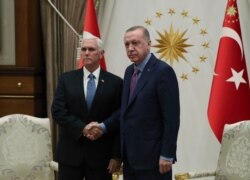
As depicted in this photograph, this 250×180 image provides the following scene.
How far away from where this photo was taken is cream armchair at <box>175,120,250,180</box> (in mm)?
2191

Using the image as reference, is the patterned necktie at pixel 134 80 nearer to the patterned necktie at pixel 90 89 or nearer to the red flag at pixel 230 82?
the patterned necktie at pixel 90 89

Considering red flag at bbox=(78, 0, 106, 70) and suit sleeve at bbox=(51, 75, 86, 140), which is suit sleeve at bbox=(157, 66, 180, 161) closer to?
suit sleeve at bbox=(51, 75, 86, 140)

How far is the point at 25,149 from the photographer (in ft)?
8.05

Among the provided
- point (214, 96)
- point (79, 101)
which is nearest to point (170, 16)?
point (214, 96)

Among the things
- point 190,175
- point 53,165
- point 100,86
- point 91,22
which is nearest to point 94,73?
point 100,86

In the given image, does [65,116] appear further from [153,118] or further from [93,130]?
[153,118]

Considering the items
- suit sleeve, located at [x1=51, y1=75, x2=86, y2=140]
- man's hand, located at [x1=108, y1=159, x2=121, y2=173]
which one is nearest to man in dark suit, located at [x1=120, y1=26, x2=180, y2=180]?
man's hand, located at [x1=108, y1=159, x2=121, y2=173]

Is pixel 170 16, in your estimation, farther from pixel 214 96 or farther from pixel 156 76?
pixel 156 76

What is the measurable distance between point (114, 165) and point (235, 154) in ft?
2.23

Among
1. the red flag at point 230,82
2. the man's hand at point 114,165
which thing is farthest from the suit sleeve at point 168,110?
the red flag at point 230,82

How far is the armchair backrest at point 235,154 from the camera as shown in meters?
2.19

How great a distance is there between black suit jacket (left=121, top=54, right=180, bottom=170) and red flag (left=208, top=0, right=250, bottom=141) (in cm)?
95

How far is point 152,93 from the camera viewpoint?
1896mm

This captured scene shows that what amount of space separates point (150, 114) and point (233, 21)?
1.24 metres
